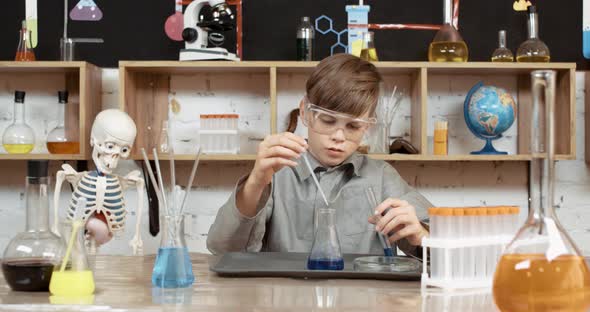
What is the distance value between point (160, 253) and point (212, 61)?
5.56 ft

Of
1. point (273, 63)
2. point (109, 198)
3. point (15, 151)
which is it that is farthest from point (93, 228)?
point (273, 63)

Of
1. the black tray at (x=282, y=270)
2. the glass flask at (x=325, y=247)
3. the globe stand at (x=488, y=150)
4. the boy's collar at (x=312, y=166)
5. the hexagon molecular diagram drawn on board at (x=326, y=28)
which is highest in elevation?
the hexagon molecular diagram drawn on board at (x=326, y=28)

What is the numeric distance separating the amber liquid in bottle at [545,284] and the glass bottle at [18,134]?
2519 mm

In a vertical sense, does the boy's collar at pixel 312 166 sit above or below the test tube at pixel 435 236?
above

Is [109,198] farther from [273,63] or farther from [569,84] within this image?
[569,84]

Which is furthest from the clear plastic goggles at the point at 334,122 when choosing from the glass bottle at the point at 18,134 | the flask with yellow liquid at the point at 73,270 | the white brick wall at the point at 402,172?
the glass bottle at the point at 18,134

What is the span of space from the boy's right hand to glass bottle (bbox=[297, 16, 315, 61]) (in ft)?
4.40

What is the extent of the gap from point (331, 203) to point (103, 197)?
0.88 m

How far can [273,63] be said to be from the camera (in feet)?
9.86

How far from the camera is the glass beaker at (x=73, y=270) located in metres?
1.30

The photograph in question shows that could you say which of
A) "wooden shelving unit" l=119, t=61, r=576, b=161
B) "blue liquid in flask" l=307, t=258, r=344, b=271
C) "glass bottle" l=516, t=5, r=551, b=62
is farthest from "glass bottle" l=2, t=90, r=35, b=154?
"glass bottle" l=516, t=5, r=551, b=62

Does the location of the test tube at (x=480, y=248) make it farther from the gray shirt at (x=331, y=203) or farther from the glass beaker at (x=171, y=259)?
the gray shirt at (x=331, y=203)

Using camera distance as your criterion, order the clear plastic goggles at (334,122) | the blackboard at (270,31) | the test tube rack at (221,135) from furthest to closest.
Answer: the blackboard at (270,31) → the test tube rack at (221,135) → the clear plastic goggles at (334,122)

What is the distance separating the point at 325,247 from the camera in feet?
5.02
